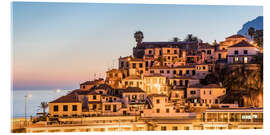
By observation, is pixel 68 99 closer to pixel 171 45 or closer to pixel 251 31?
pixel 171 45

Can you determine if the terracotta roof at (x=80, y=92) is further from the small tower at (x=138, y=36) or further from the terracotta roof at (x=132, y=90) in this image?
the small tower at (x=138, y=36)

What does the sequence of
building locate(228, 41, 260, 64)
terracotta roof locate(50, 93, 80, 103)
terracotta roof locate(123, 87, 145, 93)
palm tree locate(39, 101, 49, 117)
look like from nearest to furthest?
palm tree locate(39, 101, 49, 117) < terracotta roof locate(50, 93, 80, 103) < terracotta roof locate(123, 87, 145, 93) < building locate(228, 41, 260, 64)

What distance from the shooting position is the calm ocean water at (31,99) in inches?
431

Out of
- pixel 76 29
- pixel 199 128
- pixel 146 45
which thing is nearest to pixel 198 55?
pixel 146 45

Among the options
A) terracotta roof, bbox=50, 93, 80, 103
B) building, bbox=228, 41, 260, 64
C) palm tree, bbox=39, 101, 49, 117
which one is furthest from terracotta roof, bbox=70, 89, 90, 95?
building, bbox=228, 41, 260, 64

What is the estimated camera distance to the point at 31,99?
38.0 feet

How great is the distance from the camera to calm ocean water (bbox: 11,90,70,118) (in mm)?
10938

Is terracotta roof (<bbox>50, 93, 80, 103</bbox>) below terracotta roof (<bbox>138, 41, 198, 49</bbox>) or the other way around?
below

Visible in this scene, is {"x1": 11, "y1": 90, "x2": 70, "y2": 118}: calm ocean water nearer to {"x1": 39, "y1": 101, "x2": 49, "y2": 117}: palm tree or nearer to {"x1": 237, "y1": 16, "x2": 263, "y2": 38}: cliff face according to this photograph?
{"x1": 39, "y1": 101, "x2": 49, "y2": 117}: palm tree

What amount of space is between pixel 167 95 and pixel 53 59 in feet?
14.5

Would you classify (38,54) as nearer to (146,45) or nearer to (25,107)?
(25,107)

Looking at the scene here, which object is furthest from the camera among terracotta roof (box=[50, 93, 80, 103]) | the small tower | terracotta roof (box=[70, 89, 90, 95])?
the small tower

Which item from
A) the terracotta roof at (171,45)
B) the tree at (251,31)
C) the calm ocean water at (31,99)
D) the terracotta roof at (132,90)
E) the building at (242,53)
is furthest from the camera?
the terracotta roof at (171,45)

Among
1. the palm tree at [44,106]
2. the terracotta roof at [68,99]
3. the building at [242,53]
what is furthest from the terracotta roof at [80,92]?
the building at [242,53]
